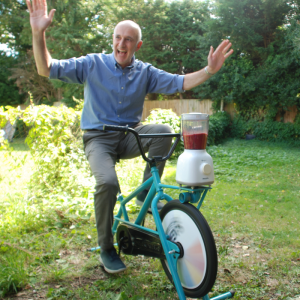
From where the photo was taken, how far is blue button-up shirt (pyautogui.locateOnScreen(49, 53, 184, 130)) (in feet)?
8.93

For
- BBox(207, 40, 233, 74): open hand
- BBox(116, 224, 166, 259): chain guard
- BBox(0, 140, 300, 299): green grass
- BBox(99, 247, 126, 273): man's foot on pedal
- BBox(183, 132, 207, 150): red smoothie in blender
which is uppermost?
BBox(207, 40, 233, 74): open hand

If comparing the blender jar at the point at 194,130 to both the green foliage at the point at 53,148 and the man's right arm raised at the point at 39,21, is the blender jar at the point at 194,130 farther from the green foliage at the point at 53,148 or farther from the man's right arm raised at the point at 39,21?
the green foliage at the point at 53,148

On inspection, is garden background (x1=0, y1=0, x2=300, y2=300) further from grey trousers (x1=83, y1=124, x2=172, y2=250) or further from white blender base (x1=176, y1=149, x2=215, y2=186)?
white blender base (x1=176, y1=149, x2=215, y2=186)

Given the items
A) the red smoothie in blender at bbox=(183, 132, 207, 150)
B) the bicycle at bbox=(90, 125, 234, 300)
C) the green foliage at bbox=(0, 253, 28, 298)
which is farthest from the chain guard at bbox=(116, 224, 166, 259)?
the green foliage at bbox=(0, 253, 28, 298)

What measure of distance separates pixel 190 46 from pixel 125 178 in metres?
14.1

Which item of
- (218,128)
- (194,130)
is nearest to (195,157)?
(194,130)

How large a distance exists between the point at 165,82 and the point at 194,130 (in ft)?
3.45

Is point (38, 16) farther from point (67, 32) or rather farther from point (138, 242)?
point (67, 32)

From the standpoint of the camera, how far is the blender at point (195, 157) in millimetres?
1863

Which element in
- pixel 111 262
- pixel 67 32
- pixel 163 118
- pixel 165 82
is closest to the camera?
pixel 111 262

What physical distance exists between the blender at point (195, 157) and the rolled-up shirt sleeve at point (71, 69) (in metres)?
1.21

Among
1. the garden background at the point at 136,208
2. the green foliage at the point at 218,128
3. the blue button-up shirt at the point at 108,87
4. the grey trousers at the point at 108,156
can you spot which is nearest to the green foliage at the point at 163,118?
the garden background at the point at 136,208

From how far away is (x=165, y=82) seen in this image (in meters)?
2.88

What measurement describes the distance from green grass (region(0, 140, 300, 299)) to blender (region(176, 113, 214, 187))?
95 centimetres
